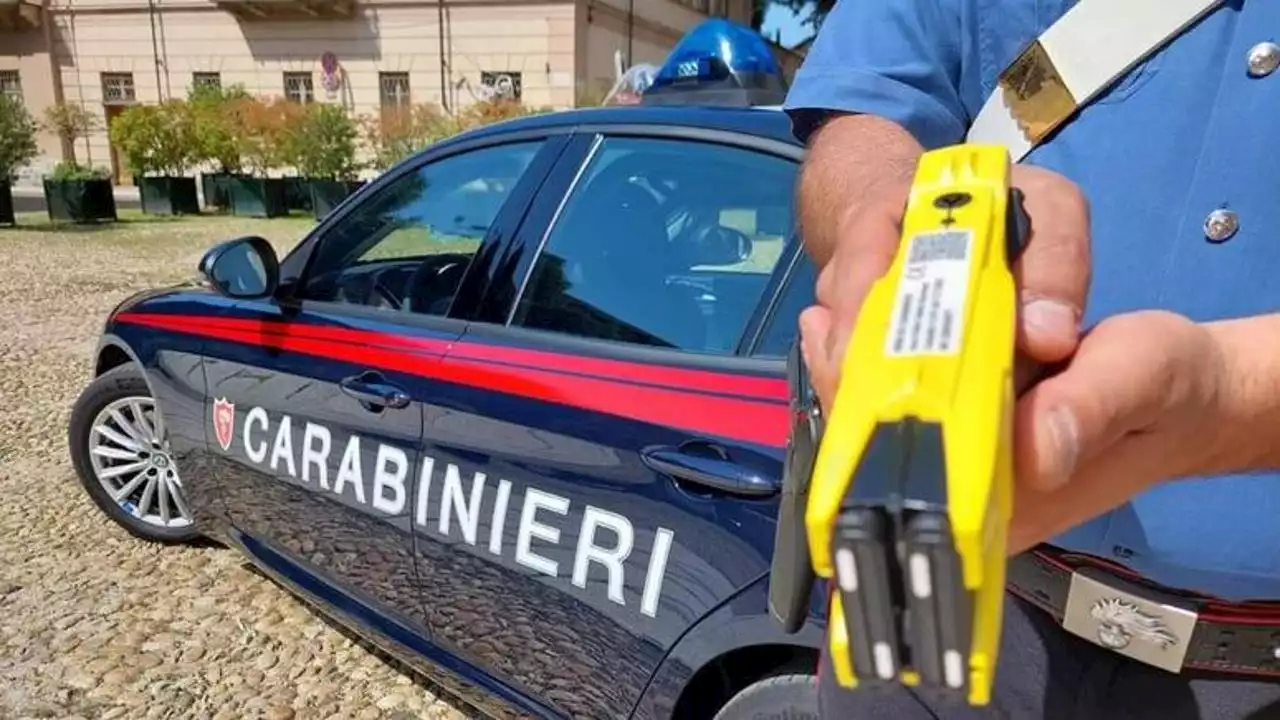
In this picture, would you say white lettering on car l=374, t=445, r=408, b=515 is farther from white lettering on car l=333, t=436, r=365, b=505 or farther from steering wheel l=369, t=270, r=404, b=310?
steering wheel l=369, t=270, r=404, b=310

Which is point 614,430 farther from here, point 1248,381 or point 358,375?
Result: point 1248,381

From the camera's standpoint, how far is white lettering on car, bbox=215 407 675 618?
1773 millimetres

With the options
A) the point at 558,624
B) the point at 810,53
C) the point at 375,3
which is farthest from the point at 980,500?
the point at 375,3

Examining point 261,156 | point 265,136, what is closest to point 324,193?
point 261,156

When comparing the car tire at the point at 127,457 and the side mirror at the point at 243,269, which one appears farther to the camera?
the car tire at the point at 127,457

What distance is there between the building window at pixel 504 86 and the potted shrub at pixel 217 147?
7602 mm

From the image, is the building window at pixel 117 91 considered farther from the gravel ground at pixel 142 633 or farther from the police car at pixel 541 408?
the police car at pixel 541 408

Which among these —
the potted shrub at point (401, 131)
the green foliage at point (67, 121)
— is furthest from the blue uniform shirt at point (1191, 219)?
the green foliage at point (67, 121)

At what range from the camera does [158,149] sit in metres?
20.4

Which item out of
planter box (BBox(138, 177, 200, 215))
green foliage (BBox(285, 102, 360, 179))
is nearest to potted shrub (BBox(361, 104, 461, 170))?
green foliage (BBox(285, 102, 360, 179))

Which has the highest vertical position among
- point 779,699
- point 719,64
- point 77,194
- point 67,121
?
point 719,64

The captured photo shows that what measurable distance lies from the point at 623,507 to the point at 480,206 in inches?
39.0

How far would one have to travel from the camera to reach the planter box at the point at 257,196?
19625mm

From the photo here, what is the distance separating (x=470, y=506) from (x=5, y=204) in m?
16.8
